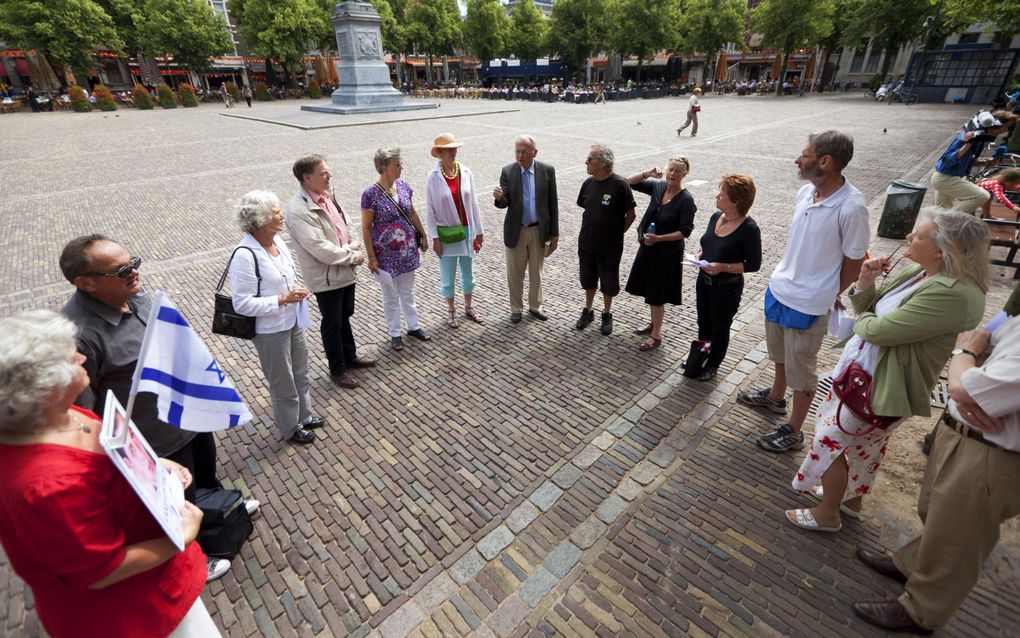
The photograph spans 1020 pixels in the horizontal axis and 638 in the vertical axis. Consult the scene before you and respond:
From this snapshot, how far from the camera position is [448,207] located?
5.09 meters

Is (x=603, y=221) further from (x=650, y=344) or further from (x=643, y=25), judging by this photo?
(x=643, y=25)

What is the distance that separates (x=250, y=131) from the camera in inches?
867

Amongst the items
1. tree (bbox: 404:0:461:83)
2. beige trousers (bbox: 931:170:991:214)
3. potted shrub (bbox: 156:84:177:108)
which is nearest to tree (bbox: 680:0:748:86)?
tree (bbox: 404:0:461:83)

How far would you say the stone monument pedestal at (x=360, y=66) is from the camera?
2708 cm

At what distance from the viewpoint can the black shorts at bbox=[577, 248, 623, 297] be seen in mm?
5250

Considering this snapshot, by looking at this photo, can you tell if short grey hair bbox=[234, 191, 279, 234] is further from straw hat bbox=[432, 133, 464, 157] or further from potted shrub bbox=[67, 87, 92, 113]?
potted shrub bbox=[67, 87, 92, 113]

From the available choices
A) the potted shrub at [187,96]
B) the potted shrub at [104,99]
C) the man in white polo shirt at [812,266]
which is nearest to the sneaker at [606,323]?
the man in white polo shirt at [812,266]

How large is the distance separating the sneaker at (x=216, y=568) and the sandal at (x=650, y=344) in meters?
4.12

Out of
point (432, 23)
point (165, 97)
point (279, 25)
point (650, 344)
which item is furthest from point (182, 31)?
point (650, 344)

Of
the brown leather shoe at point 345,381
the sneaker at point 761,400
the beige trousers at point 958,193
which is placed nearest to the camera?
the sneaker at point 761,400

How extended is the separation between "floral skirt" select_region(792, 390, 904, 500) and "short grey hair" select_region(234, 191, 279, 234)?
3777mm

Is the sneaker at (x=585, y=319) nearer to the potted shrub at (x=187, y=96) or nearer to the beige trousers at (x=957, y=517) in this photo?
the beige trousers at (x=957, y=517)

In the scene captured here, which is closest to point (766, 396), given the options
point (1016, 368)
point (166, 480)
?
point (1016, 368)

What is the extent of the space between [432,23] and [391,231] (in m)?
56.3
